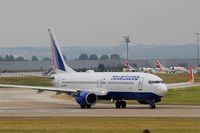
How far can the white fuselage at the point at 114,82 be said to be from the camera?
64.8m

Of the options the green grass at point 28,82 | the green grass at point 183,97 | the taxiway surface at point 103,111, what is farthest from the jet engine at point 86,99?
the green grass at point 28,82

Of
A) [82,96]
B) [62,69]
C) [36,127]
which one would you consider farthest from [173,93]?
[36,127]

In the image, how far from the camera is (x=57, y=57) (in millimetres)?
76250

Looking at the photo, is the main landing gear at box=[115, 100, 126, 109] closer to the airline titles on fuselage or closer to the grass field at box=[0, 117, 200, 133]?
the airline titles on fuselage

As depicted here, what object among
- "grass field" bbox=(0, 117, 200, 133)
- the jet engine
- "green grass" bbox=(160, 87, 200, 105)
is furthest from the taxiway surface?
"green grass" bbox=(160, 87, 200, 105)

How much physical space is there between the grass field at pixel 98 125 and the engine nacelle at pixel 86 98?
1635cm

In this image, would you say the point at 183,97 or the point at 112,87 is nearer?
the point at 112,87

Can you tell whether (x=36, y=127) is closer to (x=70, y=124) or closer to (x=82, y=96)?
(x=70, y=124)

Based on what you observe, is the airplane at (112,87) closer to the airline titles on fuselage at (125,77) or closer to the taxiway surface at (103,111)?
the airline titles on fuselage at (125,77)

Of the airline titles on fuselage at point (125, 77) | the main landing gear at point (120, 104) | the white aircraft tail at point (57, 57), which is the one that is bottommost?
the main landing gear at point (120, 104)

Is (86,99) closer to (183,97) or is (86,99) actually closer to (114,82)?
(114,82)

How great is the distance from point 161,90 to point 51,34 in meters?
17.3

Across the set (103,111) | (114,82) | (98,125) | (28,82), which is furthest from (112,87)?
(28,82)

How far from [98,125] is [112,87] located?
24.1 meters
